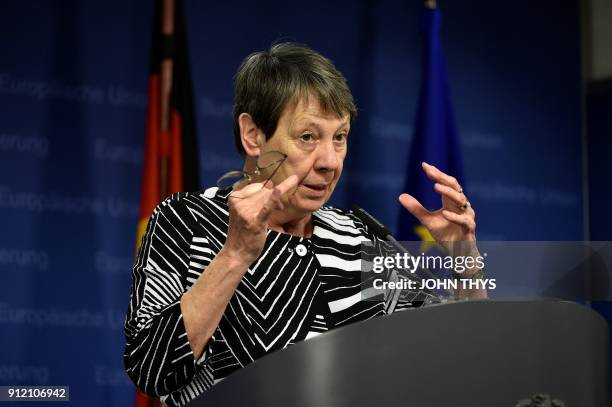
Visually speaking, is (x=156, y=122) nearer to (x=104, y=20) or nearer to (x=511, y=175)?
(x=104, y=20)

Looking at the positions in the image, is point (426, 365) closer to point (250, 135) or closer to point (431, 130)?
point (250, 135)

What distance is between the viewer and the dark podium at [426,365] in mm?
806

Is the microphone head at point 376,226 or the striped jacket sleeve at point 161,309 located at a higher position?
the microphone head at point 376,226

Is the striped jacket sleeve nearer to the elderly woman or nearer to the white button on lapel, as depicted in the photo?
the elderly woman

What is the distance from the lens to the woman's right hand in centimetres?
110

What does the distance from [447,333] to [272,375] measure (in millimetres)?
178

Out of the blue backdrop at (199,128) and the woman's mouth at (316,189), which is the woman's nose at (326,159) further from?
the blue backdrop at (199,128)

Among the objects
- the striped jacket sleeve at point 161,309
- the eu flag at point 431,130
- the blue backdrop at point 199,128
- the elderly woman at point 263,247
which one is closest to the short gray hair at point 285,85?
the elderly woman at point 263,247

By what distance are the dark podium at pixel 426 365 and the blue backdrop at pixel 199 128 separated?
2697mm

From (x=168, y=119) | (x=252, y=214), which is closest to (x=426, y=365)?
(x=252, y=214)

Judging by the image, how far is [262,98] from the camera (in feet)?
5.15

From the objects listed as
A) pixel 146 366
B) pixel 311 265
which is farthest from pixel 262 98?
pixel 146 366

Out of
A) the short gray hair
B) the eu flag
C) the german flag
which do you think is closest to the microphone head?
the short gray hair

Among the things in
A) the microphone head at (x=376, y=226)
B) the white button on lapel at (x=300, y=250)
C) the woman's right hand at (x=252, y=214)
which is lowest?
the woman's right hand at (x=252, y=214)
